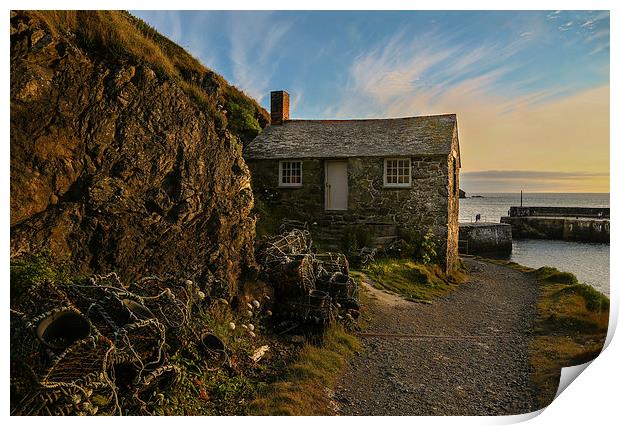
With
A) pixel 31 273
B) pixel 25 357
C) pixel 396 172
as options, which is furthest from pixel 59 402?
pixel 396 172

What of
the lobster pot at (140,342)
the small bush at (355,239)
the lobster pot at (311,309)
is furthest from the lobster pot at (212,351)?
the small bush at (355,239)

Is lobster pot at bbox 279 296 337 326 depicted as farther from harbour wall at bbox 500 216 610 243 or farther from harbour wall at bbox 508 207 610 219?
harbour wall at bbox 508 207 610 219

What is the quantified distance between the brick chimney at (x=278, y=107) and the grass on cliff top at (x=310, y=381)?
1129cm

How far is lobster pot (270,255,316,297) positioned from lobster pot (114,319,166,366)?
303cm

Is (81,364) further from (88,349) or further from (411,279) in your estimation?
(411,279)


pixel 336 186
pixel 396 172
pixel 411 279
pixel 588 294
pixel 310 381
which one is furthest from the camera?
pixel 336 186

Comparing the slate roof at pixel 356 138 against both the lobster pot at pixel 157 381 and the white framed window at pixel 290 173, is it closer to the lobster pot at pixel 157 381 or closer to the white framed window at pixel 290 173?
the white framed window at pixel 290 173

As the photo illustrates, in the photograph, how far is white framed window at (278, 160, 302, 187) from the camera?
45.9ft

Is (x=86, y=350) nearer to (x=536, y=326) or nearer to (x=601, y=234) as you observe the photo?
(x=536, y=326)

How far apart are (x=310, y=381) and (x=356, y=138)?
10.5 meters

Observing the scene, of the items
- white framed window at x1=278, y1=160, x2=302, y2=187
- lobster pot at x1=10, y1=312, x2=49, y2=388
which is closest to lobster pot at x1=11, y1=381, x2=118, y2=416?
lobster pot at x1=10, y1=312, x2=49, y2=388

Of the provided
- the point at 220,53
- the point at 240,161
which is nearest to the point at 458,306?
the point at 240,161

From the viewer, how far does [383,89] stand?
7.80m

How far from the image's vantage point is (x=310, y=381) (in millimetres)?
5098
